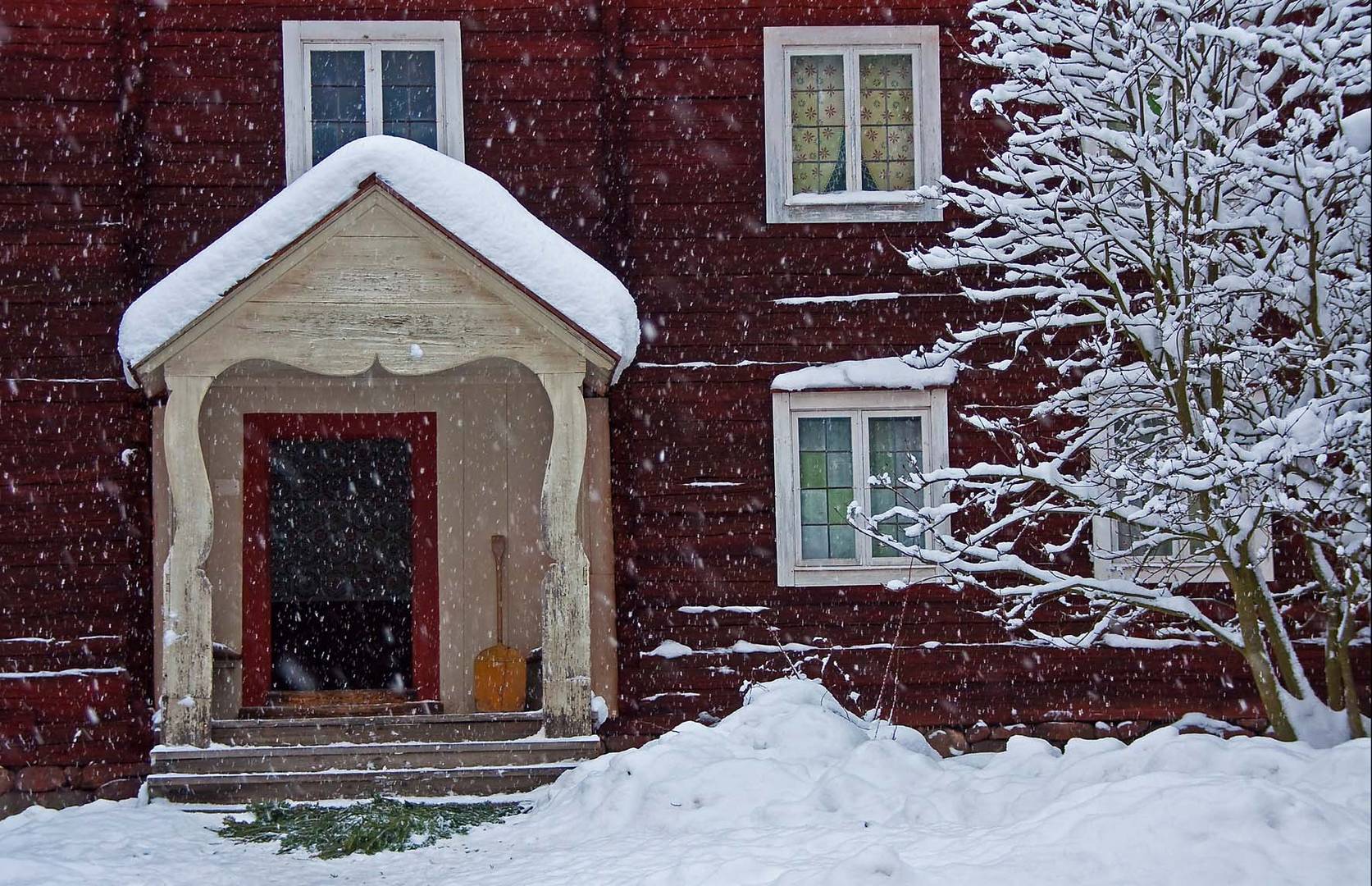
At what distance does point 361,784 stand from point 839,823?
348cm

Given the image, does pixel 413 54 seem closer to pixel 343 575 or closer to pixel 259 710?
pixel 343 575

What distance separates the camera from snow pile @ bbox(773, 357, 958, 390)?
1021 centimetres

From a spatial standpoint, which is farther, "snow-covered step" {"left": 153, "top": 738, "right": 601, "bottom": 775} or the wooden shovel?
the wooden shovel

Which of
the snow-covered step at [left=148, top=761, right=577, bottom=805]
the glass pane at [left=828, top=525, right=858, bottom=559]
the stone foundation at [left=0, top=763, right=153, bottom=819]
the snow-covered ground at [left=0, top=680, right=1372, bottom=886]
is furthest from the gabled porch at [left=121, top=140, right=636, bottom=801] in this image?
the glass pane at [left=828, top=525, right=858, bottom=559]

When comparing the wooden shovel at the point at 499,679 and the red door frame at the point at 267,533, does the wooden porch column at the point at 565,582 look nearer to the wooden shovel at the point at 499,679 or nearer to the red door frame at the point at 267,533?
the wooden shovel at the point at 499,679

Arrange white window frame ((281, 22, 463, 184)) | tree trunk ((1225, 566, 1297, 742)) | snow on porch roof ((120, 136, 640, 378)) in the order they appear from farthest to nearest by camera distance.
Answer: white window frame ((281, 22, 463, 184))
snow on porch roof ((120, 136, 640, 378))
tree trunk ((1225, 566, 1297, 742))

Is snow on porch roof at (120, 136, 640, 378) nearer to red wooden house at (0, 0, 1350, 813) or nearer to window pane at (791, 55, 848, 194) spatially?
red wooden house at (0, 0, 1350, 813)

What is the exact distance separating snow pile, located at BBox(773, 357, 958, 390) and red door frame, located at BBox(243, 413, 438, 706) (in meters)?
2.72

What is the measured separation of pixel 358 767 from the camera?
877 centimetres

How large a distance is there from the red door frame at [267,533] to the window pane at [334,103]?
6.44 feet

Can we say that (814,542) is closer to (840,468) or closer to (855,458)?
(840,468)

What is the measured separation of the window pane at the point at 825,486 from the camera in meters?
10.4

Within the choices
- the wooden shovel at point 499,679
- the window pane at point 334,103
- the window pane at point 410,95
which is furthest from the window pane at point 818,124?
the wooden shovel at point 499,679

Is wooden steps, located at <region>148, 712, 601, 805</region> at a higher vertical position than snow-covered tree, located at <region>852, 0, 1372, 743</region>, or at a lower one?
lower
